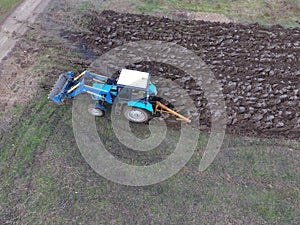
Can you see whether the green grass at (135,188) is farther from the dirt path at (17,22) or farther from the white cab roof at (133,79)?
the dirt path at (17,22)

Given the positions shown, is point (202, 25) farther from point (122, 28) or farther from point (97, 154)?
point (97, 154)

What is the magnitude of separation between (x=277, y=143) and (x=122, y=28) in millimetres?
9532

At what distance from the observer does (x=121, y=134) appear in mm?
10977

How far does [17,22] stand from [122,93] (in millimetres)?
8987

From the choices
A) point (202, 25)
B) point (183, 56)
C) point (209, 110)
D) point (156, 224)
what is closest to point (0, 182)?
point (156, 224)

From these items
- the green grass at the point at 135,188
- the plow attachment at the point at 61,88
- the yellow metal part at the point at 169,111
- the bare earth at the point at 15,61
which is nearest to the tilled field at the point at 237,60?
the yellow metal part at the point at 169,111

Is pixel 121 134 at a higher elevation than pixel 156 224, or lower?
higher

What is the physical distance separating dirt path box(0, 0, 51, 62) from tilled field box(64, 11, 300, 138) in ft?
9.22

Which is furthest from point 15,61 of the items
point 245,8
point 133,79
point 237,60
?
point 245,8

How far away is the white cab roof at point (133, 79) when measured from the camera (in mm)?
10203

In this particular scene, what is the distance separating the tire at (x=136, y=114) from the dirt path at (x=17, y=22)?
724 centimetres

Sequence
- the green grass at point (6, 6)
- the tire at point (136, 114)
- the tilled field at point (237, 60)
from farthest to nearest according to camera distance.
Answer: the green grass at point (6, 6)
the tilled field at point (237, 60)
the tire at point (136, 114)

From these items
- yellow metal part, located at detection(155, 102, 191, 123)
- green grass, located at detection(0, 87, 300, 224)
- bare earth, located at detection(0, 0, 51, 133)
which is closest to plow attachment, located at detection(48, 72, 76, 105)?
green grass, located at detection(0, 87, 300, 224)

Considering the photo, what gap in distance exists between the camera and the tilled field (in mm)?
11445
